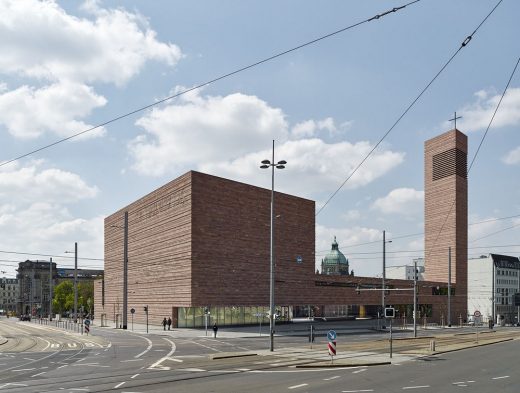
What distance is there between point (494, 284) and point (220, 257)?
99.4m

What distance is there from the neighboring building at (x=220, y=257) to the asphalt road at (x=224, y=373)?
25.8 m

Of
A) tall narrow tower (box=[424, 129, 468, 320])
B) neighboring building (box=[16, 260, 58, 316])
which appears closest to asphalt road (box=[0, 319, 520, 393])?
tall narrow tower (box=[424, 129, 468, 320])

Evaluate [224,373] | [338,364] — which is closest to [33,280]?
[338,364]

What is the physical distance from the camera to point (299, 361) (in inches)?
1145

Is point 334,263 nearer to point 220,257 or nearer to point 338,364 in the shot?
point 220,257

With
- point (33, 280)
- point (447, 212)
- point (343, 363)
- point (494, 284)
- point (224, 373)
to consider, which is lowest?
point (33, 280)

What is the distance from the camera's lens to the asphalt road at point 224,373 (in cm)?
1970

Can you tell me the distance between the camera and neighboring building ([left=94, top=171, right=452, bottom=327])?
63812mm

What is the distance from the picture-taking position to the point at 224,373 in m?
24.0

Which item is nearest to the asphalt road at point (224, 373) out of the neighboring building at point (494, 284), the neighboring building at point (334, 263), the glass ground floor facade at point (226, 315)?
the glass ground floor facade at point (226, 315)

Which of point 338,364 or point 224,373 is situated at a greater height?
point 224,373

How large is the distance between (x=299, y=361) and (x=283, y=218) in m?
45.5

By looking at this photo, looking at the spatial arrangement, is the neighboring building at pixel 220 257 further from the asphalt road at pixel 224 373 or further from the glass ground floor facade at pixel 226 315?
the asphalt road at pixel 224 373

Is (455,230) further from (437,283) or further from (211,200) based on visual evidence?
(211,200)
